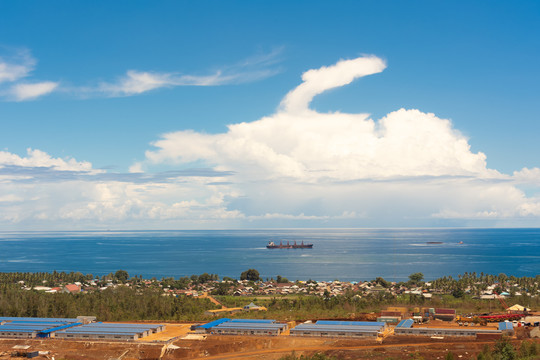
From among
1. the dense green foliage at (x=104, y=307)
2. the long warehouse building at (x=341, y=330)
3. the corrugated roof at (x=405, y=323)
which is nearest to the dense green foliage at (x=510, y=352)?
the corrugated roof at (x=405, y=323)

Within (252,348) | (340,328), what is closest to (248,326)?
(252,348)

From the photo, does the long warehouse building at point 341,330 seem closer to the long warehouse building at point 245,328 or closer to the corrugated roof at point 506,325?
the long warehouse building at point 245,328

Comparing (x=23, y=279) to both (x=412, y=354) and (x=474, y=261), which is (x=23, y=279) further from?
(x=474, y=261)

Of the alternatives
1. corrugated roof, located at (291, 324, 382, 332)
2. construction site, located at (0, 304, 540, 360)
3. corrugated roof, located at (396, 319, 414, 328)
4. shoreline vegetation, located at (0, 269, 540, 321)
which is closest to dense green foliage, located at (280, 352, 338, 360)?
construction site, located at (0, 304, 540, 360)

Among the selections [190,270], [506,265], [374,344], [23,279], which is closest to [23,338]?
[374,344]

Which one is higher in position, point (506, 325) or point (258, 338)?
point (506, 325)

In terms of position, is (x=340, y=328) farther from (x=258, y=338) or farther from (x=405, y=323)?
(x=258, y=338)

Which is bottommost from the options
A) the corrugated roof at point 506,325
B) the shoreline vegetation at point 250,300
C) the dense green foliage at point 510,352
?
the shoreline vegetation at point 250,300

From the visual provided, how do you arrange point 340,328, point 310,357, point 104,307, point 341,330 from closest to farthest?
point 310,357, point 341,330, point 340,328, point 104,307
